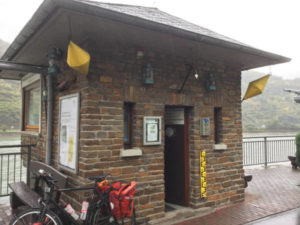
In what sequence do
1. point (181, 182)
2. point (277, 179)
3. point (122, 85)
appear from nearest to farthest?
point (122, 85), point (181, 182), point (277, 179)

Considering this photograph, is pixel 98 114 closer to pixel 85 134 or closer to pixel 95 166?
pixel 85 134

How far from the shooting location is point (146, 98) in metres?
4.23

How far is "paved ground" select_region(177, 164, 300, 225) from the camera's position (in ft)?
14.6

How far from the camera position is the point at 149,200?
4.19 meters

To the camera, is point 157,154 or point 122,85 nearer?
point 122,85

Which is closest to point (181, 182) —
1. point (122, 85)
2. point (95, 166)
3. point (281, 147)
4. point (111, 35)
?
point (95, 166)

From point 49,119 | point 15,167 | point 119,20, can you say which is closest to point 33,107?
point 15,167

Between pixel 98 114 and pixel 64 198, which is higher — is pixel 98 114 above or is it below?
above

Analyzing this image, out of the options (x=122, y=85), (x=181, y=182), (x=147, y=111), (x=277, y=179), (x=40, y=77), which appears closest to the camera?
(x=122, y=85)

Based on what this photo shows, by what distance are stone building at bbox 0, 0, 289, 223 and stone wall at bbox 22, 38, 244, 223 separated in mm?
16

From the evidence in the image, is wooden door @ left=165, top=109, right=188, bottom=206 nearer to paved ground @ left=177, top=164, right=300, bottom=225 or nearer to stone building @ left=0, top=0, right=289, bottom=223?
stone building @ left=0, top=0, right=289, bottom=223

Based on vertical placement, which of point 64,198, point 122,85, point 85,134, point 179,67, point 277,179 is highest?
point 179,67

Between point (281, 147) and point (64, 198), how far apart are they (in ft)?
34.8

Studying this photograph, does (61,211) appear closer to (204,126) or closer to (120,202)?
(120,202)
